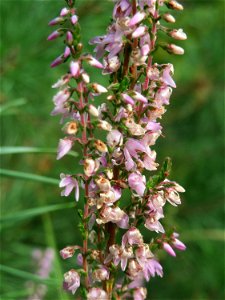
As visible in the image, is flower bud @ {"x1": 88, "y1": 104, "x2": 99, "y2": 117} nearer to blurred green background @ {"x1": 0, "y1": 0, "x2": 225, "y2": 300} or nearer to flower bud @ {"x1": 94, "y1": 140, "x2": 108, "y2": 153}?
flower bud @ {"x1": 94, "y1": 140, "x2": 108, "y2": 153}

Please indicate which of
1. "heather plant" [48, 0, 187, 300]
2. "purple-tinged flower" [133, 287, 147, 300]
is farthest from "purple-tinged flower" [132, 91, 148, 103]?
"purple-tinged flower" [133, 287, 147, 300]

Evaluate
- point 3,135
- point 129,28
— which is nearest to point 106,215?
point 129,28

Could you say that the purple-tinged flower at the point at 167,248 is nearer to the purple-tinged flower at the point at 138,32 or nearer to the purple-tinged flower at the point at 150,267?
the purple-tinged flower at the point at 150,267

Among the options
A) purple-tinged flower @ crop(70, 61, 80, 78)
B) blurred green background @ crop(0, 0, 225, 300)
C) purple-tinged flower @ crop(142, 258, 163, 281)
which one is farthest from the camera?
blurred green background @ crop(0, 0, 225, 300)

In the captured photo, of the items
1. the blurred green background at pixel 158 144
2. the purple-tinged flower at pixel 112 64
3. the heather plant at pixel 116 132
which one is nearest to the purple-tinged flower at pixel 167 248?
the heather plant at pixel 116 132

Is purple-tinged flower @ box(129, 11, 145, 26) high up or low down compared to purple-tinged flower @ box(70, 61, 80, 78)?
up

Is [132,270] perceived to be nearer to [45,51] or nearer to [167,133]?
[45,51]

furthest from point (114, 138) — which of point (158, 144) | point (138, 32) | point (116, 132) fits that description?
point (158, 144)

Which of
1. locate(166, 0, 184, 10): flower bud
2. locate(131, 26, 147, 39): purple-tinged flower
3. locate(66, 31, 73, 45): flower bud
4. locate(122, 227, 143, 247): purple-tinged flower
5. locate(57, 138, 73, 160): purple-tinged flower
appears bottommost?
locate(122, 227, 143, 247): purple-tinged flower
